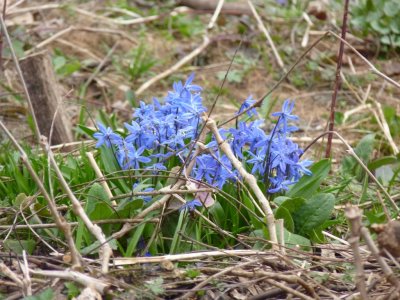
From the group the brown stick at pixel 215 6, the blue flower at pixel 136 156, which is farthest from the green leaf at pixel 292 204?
the brown stick at pixel 215 6

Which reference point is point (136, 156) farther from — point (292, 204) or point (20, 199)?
point (292, 204)

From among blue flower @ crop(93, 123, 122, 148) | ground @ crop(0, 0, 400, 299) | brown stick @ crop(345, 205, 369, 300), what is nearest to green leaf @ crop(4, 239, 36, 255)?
ground @ crop(0, 0, 400, 299)

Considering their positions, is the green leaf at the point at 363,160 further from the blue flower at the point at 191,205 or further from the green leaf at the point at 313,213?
the blue flower at the point at 191,205

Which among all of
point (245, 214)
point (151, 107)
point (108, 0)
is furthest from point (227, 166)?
point (108, 0)

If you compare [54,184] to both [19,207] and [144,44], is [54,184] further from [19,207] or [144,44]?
[144,44]

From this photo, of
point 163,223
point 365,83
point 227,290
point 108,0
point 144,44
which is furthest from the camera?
point 108,0

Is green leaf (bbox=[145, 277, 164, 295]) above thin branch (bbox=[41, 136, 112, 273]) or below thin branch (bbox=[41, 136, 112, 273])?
below

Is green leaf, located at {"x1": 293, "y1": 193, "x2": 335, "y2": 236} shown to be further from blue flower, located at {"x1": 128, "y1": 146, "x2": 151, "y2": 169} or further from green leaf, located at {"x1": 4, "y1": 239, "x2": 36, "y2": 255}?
green leaf, located at {"x1": 4, "y1": 239, "x2": 36, "y2": 255}
